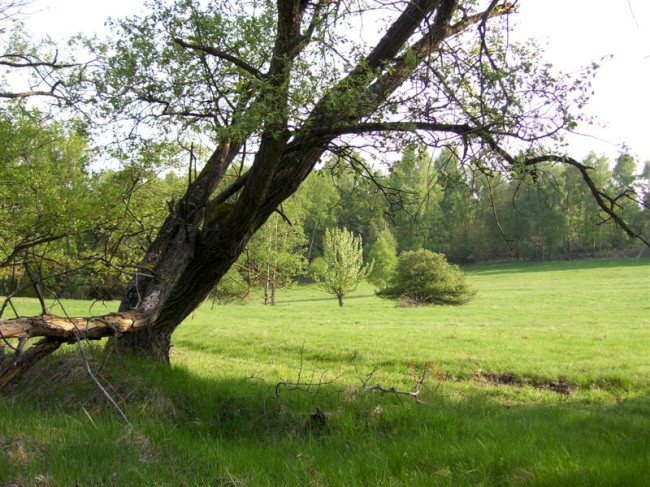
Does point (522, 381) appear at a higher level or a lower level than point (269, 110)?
lower

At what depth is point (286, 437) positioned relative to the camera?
16.4 ft

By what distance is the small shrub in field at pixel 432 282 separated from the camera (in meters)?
35.7

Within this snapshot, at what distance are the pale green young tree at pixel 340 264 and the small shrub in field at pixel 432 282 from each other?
4325 mm

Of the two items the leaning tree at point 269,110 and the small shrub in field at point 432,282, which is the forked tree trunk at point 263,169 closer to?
the leaning tree at point 269,110

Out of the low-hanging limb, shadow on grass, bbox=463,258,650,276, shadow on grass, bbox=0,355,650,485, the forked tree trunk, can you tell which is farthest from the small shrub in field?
the low-hanging limb

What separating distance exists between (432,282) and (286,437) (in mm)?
32014

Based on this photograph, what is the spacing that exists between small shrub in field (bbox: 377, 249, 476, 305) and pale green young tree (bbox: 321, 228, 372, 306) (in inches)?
170

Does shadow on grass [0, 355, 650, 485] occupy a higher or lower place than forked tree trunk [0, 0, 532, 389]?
lower

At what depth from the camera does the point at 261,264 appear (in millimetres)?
9820

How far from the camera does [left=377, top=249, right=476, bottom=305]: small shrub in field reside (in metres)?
35.7

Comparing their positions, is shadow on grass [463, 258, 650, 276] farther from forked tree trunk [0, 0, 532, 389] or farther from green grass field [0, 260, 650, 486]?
forked tree trunk [0, 0, 532, 389]

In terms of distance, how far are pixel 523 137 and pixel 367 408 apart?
338 centimetres

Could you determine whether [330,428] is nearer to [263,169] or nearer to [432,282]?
[263,169]

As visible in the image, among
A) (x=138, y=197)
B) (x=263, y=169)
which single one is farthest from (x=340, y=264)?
(x=263, y=169)
